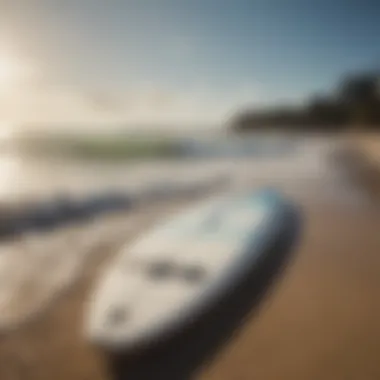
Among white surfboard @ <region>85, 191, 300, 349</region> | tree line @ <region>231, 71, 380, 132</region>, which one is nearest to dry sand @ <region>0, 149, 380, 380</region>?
white surfboard @ <region>85, 191, 300, 349</region>

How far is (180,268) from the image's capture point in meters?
1.14

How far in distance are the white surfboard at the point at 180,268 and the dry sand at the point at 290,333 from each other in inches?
1.9

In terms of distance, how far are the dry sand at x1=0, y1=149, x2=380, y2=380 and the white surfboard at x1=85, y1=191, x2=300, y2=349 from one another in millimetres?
48

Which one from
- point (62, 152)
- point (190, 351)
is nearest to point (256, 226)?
point (190, 351)

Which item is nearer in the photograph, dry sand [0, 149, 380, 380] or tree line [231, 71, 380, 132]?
dry sand [0, 149, 380, 380]

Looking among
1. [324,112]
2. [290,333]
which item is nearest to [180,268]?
[290,333]

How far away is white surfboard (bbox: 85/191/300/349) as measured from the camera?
3.39 ft

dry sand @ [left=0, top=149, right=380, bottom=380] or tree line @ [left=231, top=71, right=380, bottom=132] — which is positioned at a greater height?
tree line @ [left=231, top=71, right=380, bottom=132]

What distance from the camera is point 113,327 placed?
3.33ft

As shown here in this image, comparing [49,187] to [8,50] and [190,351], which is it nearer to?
[8,50]

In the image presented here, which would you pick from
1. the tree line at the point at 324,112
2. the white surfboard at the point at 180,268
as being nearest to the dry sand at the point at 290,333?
the white surfboard at the point at 180,268

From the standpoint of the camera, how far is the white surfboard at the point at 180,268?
1033mm

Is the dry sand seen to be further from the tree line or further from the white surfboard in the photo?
the tree line

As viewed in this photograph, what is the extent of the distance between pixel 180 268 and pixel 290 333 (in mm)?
259
